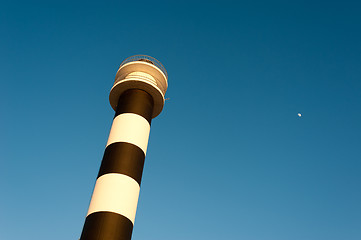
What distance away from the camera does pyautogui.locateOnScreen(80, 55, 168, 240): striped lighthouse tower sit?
12.2m

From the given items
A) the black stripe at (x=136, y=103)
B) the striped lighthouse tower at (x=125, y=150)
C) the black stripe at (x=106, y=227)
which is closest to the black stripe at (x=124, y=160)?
the striped lighthouse tower at (x=125, y=150)

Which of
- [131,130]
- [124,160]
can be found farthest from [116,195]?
[131,130]

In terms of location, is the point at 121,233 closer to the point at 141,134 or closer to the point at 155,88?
the point at 141,134

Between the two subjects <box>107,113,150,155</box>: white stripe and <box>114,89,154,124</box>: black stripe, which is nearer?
<box>107,113,150,155</box>: white stripe

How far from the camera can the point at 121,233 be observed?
12.0 meters

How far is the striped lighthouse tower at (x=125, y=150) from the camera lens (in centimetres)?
1217

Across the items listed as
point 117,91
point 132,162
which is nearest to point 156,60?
point 117,91

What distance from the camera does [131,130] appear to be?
14719 millimetres

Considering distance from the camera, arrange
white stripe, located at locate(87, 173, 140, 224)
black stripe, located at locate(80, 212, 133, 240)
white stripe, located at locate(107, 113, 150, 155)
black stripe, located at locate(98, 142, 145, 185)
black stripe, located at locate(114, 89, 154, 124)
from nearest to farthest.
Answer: black stripe, located at locate(80, 212, 133, 240) → white stripe, located at locate(87, 173, 140, 224) → black stripe, located at locate(98, 142, 145, 185) → white stripe, located at locate(107, 113, 150, 155) → black stripe, located at locate(114, 89, 154, 124)

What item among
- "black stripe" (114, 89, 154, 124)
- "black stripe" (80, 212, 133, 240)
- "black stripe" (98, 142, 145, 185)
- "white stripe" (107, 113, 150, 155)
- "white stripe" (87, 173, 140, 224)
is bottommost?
"black stripe" (80, 212, 133, 240)

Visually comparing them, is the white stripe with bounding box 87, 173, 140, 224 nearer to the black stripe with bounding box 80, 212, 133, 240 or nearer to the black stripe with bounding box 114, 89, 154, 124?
the black stripe with bounding box 80, 212, 133, 240

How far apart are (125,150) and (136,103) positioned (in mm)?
2752

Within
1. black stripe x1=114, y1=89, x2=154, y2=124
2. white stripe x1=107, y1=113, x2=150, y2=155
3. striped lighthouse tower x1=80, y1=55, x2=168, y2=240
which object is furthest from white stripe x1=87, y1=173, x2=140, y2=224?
black stripe x1=114, y1=89, x2=154, y2=124

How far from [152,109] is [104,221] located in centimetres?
642
